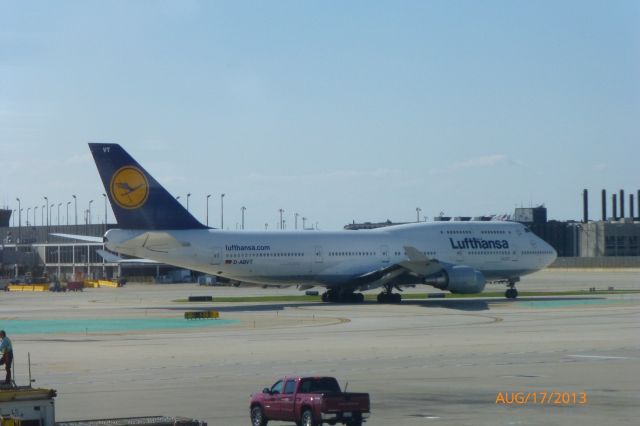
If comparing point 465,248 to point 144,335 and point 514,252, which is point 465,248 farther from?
point 144,335

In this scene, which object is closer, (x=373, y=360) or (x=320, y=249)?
(x=373, y=360)

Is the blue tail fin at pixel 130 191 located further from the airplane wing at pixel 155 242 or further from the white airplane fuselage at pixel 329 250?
the white airplane fuselage at pixel 329 250

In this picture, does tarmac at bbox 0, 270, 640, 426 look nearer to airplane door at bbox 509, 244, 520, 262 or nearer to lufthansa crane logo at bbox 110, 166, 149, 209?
lufthansa crane logo at bbox 110, 166, 149, 209

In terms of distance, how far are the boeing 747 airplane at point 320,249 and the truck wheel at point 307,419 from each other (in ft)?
142

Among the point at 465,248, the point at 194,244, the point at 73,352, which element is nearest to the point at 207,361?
the point at 73,352

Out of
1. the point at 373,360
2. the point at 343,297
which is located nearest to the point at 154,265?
the point at 343,297

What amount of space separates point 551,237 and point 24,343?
134625mm

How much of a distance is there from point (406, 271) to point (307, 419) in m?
49.1

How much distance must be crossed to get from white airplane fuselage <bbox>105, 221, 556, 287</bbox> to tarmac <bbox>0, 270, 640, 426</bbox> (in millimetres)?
4219

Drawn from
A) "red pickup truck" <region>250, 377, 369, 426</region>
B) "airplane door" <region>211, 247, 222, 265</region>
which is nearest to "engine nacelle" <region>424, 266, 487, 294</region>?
"airplane door" <region>211, 247, 222, 265</region>

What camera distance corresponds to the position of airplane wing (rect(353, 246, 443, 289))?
68.5 metres

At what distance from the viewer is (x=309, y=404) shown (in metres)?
21.2
